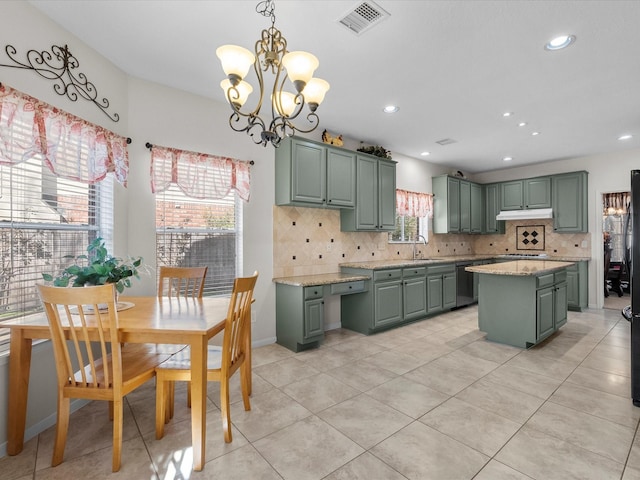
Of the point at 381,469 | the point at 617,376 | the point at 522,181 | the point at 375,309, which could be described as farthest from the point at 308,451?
the point at 522,181

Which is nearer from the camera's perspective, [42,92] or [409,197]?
[42,92]

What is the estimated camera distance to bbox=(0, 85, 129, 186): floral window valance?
1888 mm

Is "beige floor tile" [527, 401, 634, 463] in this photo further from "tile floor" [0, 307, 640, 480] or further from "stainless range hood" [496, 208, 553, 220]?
"stainless range hood" [496, 208, 553, 220]

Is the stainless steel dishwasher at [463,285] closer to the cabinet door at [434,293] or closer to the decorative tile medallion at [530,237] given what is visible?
the cabinet door at [434,293]

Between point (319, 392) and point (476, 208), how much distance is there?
17.5 feet

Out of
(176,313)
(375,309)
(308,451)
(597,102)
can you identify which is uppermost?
(597,102)

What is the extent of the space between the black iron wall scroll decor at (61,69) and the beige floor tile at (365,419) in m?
2.96

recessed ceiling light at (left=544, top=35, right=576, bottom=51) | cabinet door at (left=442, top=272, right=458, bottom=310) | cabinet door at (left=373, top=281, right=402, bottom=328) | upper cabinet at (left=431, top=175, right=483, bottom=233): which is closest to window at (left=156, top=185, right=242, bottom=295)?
cabinet door at (left=373, top=281, right=402, bottom=328)

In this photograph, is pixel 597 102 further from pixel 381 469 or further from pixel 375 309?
pixel 381 469

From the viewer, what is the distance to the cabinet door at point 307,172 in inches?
143

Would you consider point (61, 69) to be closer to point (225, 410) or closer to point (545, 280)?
point (225, 410)

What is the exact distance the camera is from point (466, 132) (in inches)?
173

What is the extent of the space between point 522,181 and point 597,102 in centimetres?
282

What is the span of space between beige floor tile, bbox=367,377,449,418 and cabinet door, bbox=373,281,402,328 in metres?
1.34
